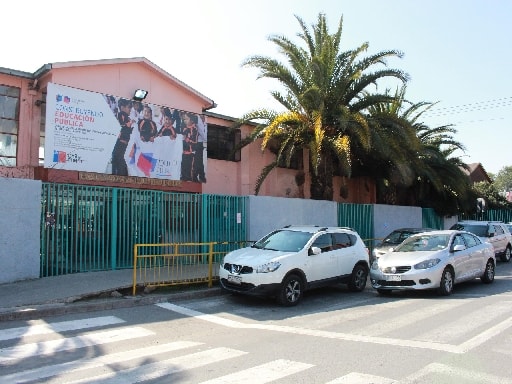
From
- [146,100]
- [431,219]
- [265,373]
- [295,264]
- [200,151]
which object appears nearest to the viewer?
[265,373]

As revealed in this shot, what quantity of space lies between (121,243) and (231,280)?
449 cm

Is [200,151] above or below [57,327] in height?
above

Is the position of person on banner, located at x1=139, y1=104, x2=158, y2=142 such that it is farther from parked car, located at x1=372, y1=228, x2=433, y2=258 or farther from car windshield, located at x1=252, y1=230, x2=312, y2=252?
parked car, located at x1=372, y1=228, x2=433, y2=258

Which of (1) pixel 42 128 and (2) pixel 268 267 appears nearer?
(2) pixel 268 267

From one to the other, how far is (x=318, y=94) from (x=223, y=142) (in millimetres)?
4492

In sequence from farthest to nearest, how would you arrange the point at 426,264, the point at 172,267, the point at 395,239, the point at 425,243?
the point at 395,239 → the point at 172,267 → the point at 425,243 → the point at 426,264

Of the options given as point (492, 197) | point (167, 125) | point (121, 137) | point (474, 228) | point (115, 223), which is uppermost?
point (167, 125)

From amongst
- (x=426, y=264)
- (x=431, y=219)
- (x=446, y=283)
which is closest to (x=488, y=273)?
(x=446, y=283)

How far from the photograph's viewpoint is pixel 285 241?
36.8 feet

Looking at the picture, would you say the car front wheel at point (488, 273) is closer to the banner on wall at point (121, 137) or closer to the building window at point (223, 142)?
the banner on wall at point (121, 137)

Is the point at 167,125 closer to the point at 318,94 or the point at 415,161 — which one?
the point at 318,94

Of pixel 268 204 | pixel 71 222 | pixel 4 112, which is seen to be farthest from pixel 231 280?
pixel 4 112

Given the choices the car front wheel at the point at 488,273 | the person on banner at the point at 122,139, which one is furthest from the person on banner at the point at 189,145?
the car front wheel at the point at 488,273

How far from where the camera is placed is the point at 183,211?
1486cm
